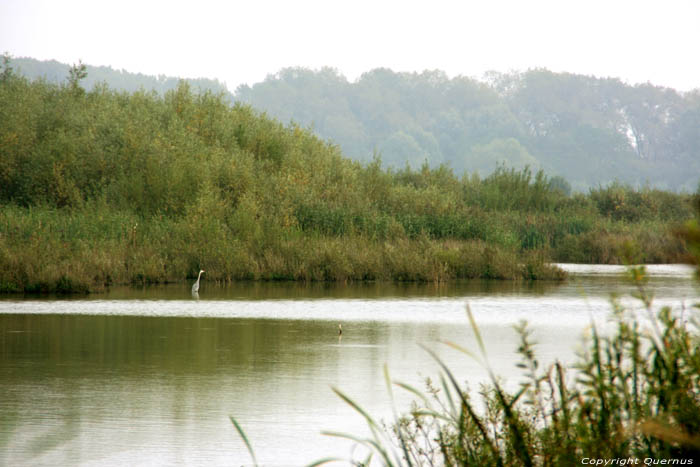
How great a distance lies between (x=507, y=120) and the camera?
92625 mm

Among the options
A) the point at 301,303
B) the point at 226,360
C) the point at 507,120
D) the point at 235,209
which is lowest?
the point at 226,360

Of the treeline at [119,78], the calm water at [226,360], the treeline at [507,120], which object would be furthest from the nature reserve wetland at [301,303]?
the treeline at [119,78]

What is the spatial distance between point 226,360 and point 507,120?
84.1m

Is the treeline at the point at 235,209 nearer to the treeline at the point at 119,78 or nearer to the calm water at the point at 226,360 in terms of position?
the calm water at the point at 226,360

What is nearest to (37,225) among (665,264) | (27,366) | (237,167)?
(237,167)

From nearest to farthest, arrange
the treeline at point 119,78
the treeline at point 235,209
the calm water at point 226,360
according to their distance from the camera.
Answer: the calm water at point 226,360 < the treeline at point 235,209 < the treeline at point 119,78

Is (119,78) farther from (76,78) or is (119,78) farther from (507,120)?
(76,78)

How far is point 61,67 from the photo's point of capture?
9450cm

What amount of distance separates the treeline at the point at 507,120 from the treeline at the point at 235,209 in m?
48.9

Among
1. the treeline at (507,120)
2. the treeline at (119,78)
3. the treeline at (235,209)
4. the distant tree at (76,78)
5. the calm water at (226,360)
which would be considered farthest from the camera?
the treeline at (119,78)

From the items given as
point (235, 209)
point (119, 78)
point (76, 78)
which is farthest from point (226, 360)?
point (119, 78)

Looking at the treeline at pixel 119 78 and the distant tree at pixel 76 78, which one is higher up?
the treeline at pixel 119 78

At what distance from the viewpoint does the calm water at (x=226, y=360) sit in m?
7.15

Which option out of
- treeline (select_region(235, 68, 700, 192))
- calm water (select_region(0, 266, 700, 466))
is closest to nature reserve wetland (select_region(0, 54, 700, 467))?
calm water (select_region(0, 266, 700, 466))
